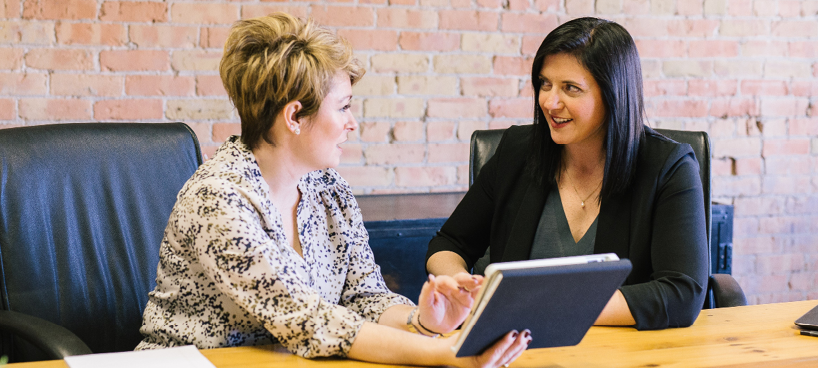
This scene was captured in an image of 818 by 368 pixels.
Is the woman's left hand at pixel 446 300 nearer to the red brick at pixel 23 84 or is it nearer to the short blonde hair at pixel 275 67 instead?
the short blonde hair at pixel 275 67

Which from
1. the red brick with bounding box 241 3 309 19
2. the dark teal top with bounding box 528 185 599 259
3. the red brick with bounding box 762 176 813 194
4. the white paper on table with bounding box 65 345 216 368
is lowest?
the white paper on table with bounding box 65 345 216 368

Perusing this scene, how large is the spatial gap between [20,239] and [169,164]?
0.32 m

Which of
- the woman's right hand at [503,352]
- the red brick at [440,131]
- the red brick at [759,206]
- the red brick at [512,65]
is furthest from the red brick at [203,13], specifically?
the red brick at [759,206]

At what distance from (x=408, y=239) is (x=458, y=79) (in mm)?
686

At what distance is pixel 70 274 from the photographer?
1411mm

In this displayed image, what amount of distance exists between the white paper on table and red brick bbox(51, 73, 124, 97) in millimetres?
1296

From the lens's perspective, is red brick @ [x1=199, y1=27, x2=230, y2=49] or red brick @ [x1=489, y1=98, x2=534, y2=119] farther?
red brick @ [x1=489, y1=98, x2=534, y2=119]

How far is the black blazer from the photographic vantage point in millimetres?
1206

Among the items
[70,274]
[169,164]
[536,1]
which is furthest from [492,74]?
[70,274]

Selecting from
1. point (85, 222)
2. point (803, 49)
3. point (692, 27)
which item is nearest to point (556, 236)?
point (85, 222)

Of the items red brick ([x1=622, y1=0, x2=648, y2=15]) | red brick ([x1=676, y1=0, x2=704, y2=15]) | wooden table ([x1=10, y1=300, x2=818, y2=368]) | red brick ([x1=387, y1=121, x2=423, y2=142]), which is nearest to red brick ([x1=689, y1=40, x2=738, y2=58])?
red brick ([x1=676, y1=0, x2=704, y2=15])

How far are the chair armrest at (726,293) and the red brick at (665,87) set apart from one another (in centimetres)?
111

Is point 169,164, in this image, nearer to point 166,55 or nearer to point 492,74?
point 166,55

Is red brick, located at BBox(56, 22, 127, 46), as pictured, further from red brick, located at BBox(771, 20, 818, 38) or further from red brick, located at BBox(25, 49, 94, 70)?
red brick, located at BBox(771, 20, 818, 38)
